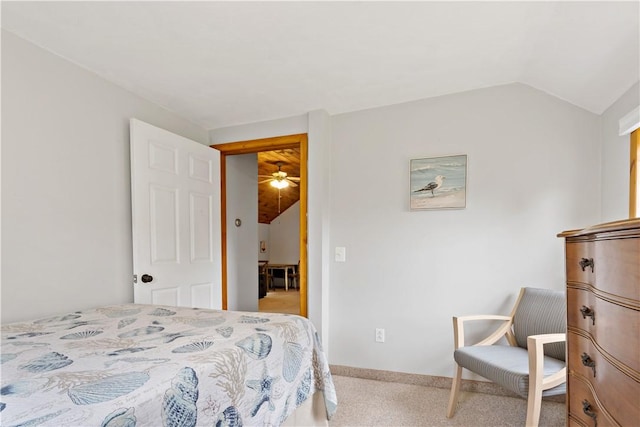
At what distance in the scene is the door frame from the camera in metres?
2.81

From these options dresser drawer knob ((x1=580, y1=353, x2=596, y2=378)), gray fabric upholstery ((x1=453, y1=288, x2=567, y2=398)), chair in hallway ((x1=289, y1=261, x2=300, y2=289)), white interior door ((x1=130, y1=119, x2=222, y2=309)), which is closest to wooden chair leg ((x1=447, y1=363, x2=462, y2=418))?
gray fabric upholstery ((x1=453, y1=288, x2=567, y2=398))

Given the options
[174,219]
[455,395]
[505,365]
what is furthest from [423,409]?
[174,219]

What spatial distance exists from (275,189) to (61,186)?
5163 mm

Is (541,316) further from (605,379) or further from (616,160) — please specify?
(605,379)

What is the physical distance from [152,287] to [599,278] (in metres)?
2.46

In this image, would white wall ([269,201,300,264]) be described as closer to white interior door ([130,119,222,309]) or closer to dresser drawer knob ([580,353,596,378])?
white interior door ([130,119,222,309])

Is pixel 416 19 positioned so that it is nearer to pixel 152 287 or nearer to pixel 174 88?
pixel 174 88

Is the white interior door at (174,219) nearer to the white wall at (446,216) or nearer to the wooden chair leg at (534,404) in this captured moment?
the white wall at (446,216)

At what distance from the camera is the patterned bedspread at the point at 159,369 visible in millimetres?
797

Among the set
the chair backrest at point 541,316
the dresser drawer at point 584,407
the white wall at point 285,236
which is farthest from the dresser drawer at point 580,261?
the white wall at point 285,236

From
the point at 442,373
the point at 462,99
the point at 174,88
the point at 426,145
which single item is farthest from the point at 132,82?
the point at 442,373

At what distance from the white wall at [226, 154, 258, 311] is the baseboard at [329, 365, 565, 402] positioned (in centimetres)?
147

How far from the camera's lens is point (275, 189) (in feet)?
23.1

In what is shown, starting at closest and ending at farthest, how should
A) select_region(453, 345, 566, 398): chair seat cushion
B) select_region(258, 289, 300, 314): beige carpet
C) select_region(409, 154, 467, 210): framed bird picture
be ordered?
select_region(453, 345, 566, 398): chair seat cushion < select_region(409, 154, 467, 210): framed bird picture < select_region(258, 289, 300, 314): beige carpet
